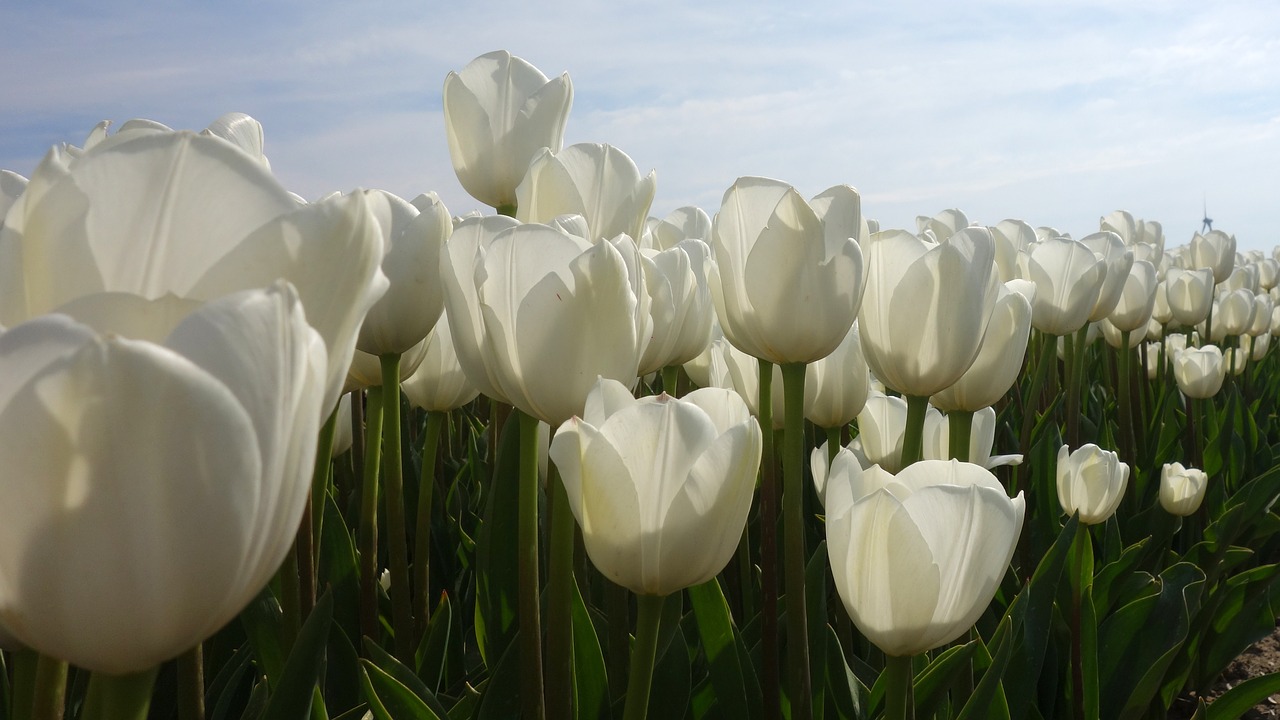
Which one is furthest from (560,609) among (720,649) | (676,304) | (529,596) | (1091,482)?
(1091,482)

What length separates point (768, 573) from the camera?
129 cm

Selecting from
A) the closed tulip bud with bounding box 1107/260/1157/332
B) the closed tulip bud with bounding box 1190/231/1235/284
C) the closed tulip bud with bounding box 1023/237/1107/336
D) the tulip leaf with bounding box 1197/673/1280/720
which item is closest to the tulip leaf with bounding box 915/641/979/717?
the tulip leaf with bounding box 1197/673/1280/720

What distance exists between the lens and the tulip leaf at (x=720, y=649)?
47.2 inches

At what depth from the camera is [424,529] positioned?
58.4 inches

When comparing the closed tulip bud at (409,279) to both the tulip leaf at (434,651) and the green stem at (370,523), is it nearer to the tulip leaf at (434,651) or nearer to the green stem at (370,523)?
the green stem at (370,523)

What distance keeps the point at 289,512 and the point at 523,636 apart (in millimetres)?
629

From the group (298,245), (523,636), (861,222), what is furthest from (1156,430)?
(298,245)

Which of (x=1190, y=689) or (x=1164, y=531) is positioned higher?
(x=1164, y=531)

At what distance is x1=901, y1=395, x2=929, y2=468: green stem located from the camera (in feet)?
4.36

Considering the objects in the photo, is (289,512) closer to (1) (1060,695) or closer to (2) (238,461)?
(2) (238,461)

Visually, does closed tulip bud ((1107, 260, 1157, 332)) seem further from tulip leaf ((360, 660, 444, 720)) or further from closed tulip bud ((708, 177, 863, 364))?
tulip leaf ((360, 660, 444, 720))

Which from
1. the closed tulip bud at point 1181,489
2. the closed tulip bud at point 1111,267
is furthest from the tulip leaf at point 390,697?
the closed tulip bud at point 1181,489

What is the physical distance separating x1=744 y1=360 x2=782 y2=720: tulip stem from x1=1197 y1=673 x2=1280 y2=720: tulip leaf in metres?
1.22

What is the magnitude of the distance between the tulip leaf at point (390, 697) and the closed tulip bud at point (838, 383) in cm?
86
